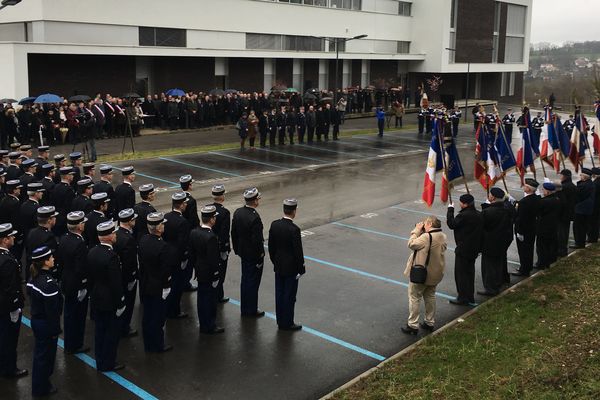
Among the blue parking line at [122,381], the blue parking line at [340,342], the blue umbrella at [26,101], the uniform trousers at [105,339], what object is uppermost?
the blue umbrella at [26,101]

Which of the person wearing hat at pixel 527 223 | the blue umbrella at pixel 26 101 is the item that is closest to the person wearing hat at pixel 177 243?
the person wearing hat at pixel 527 223

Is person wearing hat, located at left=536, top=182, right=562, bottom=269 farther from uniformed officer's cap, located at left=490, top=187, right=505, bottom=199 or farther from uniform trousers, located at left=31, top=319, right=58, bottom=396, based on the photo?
uniform trousers, located at left=31, top=319, right=58, bottom=396

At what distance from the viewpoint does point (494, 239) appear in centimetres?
1056

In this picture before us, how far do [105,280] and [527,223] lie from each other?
770 cm

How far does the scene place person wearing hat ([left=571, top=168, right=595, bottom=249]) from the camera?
1339cm

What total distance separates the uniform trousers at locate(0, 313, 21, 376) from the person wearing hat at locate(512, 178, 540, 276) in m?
8.55

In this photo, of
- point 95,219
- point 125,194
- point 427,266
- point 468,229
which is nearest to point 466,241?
point 468,229

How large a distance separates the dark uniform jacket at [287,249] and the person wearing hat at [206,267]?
0.87 metres

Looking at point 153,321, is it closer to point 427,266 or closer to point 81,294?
point 81,294

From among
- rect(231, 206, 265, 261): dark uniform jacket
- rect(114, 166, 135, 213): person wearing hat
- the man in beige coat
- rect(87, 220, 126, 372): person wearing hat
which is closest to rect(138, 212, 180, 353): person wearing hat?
rect(87, 220, 126, 372): person wearing hat

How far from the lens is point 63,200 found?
38.0ft

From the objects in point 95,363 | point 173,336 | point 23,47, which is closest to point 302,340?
point 173,336

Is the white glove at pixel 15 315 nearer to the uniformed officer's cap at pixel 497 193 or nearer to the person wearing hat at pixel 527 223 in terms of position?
the uniformed officer's cap at pixel 497 193

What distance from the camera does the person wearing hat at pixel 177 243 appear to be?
30.1ft
